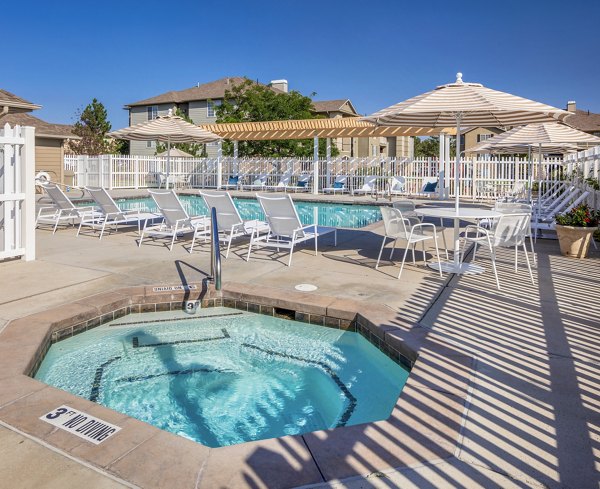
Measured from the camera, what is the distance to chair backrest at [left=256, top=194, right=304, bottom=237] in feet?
21.7

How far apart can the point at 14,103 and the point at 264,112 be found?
1875 centimetres

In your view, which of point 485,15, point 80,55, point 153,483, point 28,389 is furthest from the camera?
point 80,55

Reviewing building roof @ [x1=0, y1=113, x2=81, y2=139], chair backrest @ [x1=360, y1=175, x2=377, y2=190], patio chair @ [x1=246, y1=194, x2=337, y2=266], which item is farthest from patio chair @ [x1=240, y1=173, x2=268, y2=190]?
patio chair @ [x1=246, y1=194, x2=337, y2=266]

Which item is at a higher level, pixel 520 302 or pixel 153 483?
pixel 520 302

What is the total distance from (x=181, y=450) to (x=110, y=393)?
1.39 metres

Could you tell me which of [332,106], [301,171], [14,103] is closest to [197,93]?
[332,106]

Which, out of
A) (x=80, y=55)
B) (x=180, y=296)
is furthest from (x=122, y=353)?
(x=80, y=55)

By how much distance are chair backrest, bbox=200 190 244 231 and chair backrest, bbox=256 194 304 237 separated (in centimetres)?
53

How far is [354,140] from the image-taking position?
144 ft

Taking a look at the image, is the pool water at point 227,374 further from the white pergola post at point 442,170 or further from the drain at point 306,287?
the white pergola post at point 442,170

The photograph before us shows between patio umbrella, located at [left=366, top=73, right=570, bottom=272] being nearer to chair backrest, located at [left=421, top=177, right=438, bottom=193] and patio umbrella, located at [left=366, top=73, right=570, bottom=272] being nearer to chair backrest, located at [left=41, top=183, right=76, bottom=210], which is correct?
chair backrest, located at [left=41, top=183, right=76, bottom=210]

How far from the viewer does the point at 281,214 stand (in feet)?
22.3

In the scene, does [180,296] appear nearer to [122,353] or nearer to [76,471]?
[122,353]

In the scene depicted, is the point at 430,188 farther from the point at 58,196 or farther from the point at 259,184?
the point at 58,196
